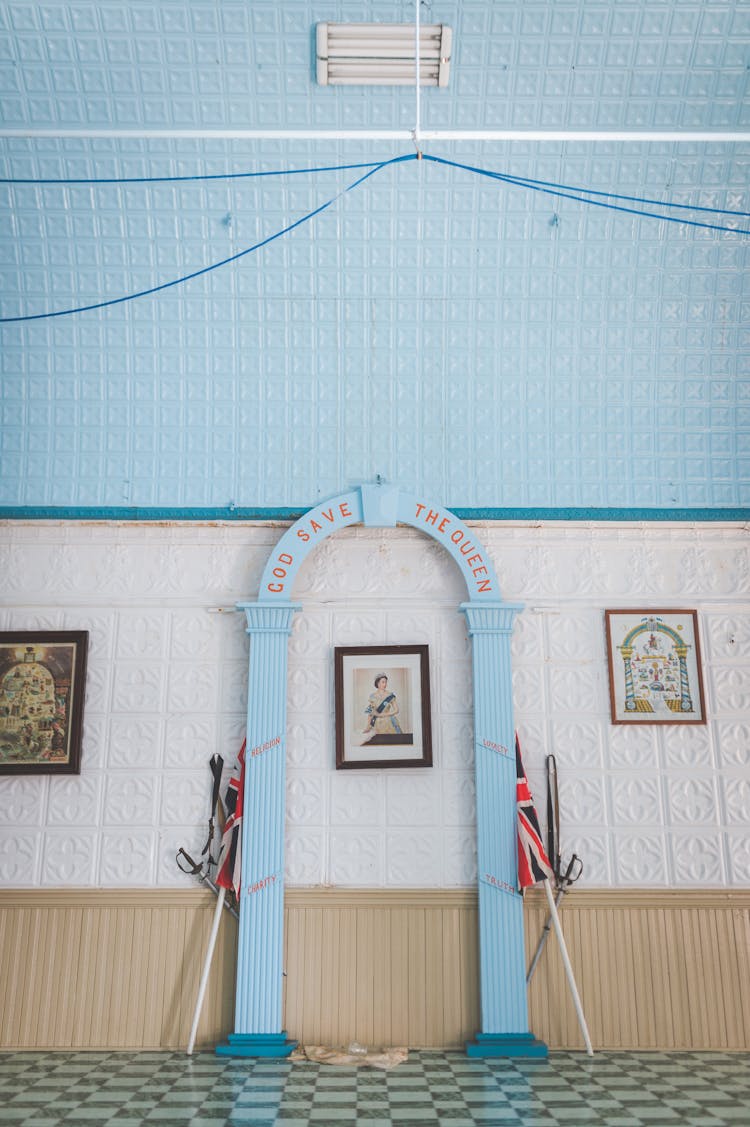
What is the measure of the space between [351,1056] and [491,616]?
3.14 metres

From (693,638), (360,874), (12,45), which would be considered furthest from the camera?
(693,638)

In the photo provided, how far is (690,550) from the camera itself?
7.18m

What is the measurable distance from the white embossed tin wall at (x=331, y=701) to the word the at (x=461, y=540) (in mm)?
188

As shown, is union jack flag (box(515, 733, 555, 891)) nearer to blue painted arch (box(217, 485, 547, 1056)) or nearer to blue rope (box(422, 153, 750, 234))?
blue painted arch (box(217, 485, 547, 1056))

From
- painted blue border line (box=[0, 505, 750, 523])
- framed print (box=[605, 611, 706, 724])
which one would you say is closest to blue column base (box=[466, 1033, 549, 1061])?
framed print (box=[605, 611, 706, 724])

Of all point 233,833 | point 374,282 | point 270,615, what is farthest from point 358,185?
point 233,833

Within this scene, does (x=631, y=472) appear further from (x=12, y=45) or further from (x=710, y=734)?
(x=12, y=45)

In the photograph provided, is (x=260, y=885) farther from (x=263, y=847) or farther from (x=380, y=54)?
(x=380, y=54)

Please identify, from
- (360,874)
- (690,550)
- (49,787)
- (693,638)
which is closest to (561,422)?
(690,550)

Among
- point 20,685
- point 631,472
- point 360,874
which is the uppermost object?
point 631,472

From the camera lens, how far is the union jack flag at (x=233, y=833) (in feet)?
20.8

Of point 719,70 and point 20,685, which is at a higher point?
point 719,70

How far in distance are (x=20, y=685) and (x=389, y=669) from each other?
279cm

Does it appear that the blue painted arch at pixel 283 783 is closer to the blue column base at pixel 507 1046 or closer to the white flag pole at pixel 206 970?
the blue column base at pixel 507 1046
